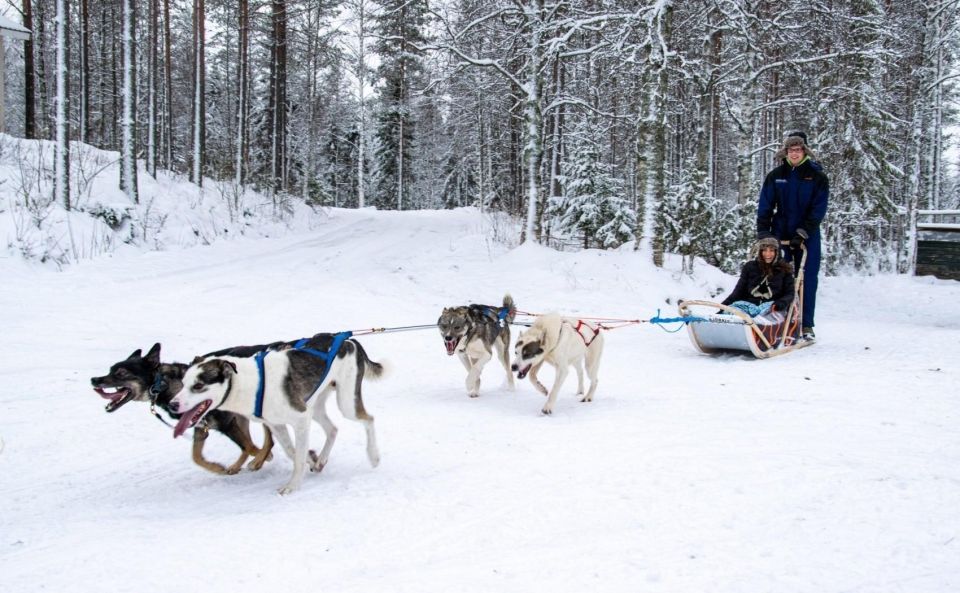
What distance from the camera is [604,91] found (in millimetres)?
25609

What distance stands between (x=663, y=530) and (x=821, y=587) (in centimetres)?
73

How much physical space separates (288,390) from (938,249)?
1374 cm

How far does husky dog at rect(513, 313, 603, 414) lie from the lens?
18.5 ft

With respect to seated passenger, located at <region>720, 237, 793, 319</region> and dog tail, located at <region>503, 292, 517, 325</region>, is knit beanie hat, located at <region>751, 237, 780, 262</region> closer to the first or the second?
seated passenger, located at <region>720, 237, 793, 319</region>

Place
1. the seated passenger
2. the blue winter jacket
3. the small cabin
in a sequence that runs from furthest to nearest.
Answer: the small cabin, the blue winter jacket, the seated passenger

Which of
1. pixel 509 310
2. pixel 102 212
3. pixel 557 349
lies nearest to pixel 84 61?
pixel 102 212

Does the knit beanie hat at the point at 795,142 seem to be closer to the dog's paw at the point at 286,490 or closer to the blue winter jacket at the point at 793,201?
the blue winter jacket at the point at 793,201

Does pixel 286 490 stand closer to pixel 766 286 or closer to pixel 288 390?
pixel 288 390

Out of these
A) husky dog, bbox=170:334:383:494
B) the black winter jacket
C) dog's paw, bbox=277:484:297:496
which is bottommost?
dog's paw, bbox=277:484:297:496

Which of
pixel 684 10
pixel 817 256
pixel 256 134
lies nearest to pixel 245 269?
pixel 817 256

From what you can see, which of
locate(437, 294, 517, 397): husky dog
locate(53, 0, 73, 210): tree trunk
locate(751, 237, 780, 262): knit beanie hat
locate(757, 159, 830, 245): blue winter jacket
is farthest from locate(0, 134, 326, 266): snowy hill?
locate(757, 159, 830, 245): blue winter jacket

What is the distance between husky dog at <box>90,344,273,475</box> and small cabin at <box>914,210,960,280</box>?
13323 millimetres

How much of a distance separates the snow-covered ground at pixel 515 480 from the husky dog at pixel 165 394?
0.17 metres

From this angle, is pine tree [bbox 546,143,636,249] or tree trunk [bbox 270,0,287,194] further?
tree trunk [bbox 270,0,287,194]
